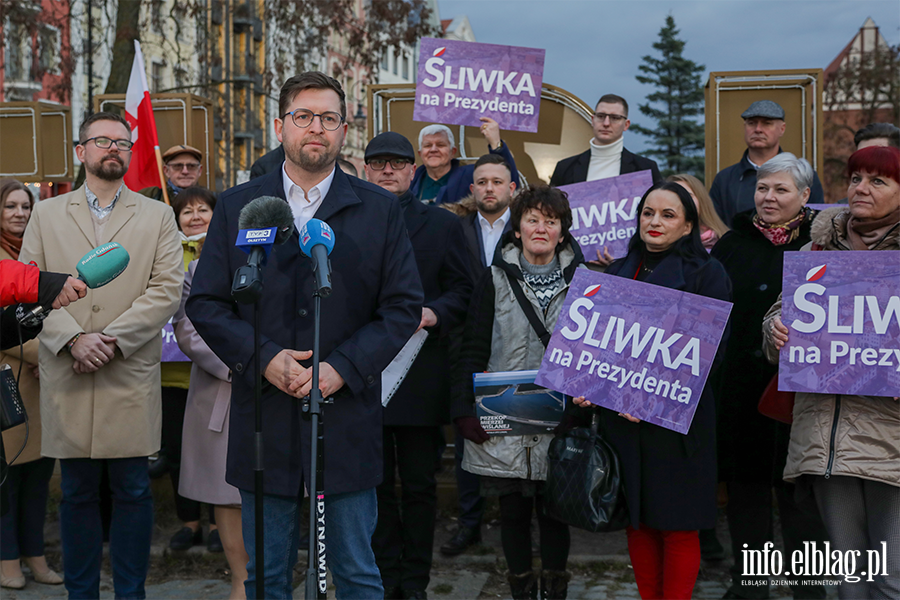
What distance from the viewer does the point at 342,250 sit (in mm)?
3188

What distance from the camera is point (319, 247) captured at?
271 cm

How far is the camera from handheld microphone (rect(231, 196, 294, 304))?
2643 millimetres

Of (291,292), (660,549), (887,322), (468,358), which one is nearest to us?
(291,292)

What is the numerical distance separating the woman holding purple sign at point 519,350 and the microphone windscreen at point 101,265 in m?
1.86

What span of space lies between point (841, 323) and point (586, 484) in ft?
4.22

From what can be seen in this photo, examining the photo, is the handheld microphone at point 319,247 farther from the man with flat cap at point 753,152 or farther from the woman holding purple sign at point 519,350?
the man with flat cap at point 753,152

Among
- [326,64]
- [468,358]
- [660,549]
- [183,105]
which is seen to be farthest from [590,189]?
[326,64]

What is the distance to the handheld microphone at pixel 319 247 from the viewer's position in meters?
2.62

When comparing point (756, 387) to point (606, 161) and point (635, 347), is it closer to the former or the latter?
point (635, 347)

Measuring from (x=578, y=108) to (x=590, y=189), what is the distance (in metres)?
2.49

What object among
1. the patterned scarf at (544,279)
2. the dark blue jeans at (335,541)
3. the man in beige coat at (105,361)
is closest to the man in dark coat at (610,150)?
the patterned scarf at (544,279)

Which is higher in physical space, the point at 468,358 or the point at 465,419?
the point at 468,358

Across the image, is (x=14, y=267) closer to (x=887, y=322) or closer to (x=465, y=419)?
(x=465, y=419)

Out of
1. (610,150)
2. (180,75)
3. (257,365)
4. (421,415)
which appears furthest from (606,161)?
(180,75)
